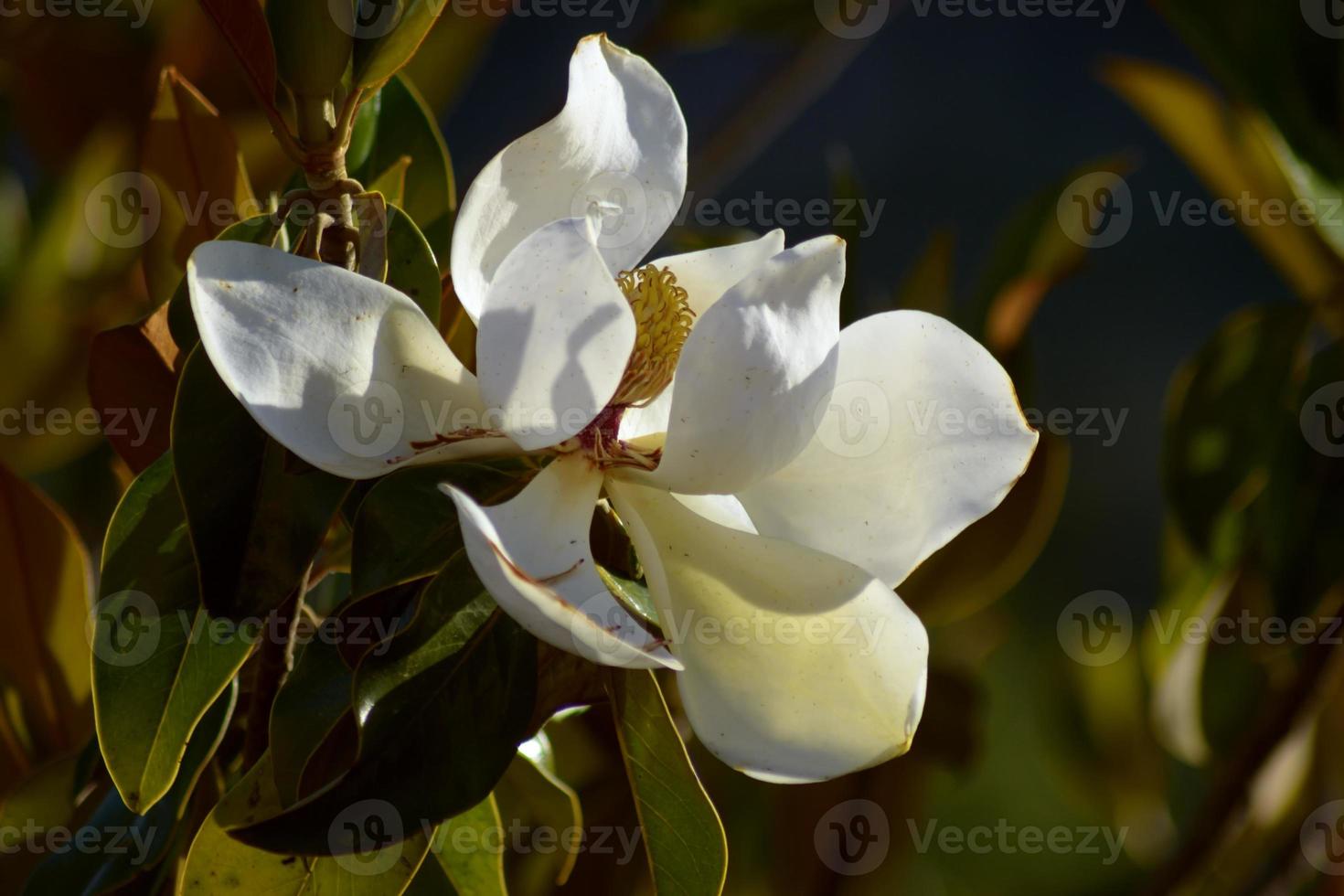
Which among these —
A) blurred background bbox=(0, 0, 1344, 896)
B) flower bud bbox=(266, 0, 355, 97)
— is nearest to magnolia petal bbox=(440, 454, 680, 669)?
flower bud bbox=(266, 0, 355, 97)

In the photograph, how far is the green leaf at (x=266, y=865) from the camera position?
0.65 m

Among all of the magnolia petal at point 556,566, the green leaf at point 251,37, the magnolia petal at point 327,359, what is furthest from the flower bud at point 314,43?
the magnolia petal at point 556,566

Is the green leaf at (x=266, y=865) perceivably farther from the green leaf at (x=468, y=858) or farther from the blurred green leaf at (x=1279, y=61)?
the blurred green leaf at (x=1279, y=61)

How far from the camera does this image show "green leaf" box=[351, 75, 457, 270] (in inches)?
34.0

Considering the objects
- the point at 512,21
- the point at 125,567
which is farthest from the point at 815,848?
the point at 512,21

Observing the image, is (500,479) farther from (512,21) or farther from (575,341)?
(512,21)

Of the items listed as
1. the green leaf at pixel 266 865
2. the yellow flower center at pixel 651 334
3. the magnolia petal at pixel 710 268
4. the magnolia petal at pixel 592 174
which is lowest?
the green leaf at pixel 266 865

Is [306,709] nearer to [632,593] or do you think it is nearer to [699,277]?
[632,593]

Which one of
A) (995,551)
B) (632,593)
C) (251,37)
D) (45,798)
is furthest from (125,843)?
(995,551)

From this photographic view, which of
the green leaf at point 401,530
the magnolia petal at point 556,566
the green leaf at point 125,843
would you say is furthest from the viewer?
the green leaf at point 125,843

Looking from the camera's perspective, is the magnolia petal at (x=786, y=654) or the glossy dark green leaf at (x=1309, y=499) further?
the glossy dark green leaf at (x=1309, y=499)

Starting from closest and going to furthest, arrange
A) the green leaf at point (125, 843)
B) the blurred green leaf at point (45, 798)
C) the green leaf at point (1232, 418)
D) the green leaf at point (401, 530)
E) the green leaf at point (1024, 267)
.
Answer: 1. the green leaf at point (401, 530)
2. the green leaf at point (125, 843)
3. the blurred green leaf at point (45, 798)
4. the green leaf at point (1024, 267)
5. the green leaf at point (1232, 418)

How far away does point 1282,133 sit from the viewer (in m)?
1.14

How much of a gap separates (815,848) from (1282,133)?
2.34 ft
